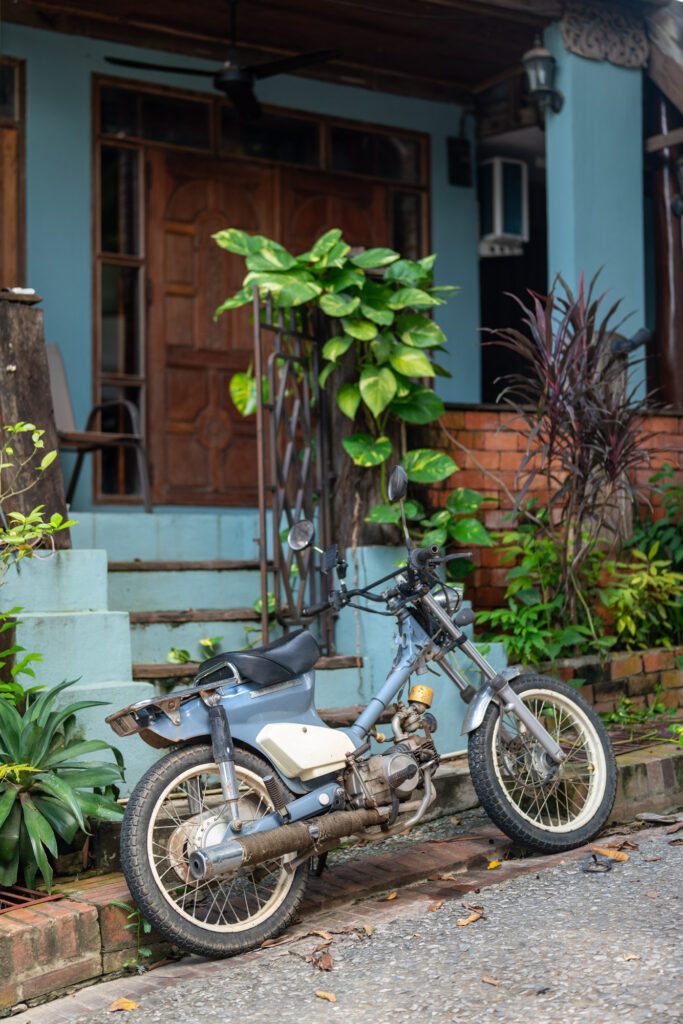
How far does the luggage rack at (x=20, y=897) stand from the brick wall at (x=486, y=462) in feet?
8.93

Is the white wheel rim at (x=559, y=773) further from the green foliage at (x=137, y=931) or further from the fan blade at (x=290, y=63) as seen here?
the fan blade at (x=290, y=63)

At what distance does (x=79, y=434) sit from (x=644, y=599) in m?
2.91

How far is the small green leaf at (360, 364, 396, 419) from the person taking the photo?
507 centimetres

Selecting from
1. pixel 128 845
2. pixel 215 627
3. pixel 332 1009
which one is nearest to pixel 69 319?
pixel 215 627

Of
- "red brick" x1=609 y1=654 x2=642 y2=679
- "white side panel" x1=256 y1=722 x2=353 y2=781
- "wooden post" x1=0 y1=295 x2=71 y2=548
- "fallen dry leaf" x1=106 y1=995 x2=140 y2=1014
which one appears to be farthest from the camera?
"red brick" x1=609 y1=654 x2=642 y2=679

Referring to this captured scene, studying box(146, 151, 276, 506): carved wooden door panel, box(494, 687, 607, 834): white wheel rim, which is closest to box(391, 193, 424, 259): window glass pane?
box(146, 151, 276, 506): carved wooden door panel

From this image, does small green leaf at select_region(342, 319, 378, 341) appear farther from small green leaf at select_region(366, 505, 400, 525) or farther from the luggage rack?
the luggage rack

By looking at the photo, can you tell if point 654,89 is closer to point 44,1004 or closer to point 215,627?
point 215,627

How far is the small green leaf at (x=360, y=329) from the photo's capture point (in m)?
5.09

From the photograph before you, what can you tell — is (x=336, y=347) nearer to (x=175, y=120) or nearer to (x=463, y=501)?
(x=463, y=501)

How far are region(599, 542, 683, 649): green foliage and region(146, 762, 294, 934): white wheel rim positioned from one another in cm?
255

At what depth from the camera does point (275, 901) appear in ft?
11.8

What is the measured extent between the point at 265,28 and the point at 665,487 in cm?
390

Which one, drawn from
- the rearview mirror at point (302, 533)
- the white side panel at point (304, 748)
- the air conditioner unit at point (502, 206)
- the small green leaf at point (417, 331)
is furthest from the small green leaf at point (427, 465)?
the air conditioner unit at point (502, 206)
